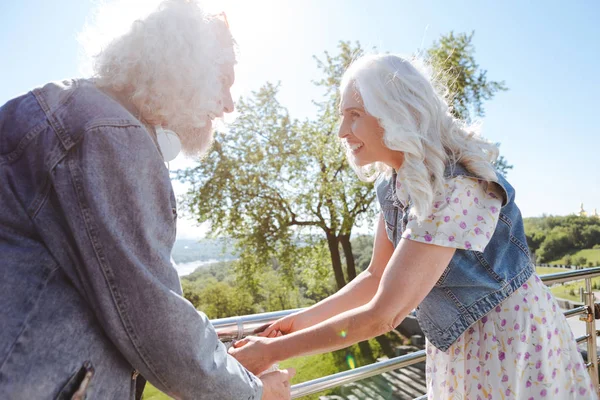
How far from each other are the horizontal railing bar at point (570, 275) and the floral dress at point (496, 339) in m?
0.62

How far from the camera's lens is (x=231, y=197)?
13477 millimetres

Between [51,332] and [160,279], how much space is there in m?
0.19

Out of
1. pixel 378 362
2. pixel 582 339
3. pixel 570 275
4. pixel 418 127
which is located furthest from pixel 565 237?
pixel 418 127

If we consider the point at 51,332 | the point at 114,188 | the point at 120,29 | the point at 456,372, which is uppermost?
the point at 120,29

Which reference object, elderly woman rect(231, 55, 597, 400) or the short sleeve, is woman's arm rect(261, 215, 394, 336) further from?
the short sleeve

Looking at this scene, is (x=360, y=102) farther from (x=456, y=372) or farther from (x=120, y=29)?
(x=456, y=372)

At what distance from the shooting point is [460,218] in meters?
1.11

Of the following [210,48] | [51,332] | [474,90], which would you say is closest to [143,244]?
[51,332]

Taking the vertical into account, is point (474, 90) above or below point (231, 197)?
above

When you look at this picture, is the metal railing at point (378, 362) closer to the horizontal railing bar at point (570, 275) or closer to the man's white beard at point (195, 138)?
the horizontal railing bar at point (570, 275)

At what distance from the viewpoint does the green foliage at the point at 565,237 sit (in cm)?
1206

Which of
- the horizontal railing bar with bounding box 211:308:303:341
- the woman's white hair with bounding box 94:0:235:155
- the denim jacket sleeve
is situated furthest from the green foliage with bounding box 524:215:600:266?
the denim jacket sleeve

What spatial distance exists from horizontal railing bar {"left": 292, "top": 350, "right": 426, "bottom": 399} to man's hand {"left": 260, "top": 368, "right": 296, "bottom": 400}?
0.87 feet

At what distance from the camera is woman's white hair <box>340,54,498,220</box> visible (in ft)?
3.74
